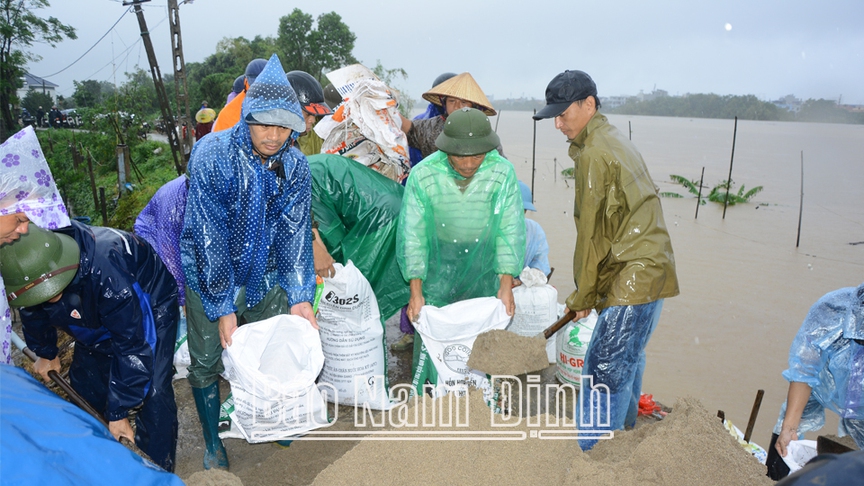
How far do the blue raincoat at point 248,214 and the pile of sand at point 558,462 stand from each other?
87cm

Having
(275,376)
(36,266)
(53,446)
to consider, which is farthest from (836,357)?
(36,266)

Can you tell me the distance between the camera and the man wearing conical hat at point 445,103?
3.38 m

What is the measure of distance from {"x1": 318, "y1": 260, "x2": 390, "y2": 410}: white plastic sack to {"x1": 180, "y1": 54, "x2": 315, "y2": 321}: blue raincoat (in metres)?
0.35

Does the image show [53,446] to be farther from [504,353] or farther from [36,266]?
[504,353]

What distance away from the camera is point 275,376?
212cm

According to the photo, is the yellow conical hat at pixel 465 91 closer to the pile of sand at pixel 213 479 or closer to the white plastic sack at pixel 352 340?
the white plastic sack at pixel 352 340

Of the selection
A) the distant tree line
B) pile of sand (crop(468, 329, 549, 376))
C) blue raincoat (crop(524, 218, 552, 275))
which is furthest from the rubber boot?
the distant tree line

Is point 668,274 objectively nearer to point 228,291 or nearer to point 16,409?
point 228,291

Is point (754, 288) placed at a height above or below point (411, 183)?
below

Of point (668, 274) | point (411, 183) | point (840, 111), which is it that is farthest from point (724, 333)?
point (840, 111)

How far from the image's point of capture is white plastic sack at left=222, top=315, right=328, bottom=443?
2090 mm

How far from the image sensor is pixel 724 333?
17.9 ft

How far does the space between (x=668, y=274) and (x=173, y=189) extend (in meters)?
2.36

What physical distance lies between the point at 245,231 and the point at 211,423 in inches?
34.9
